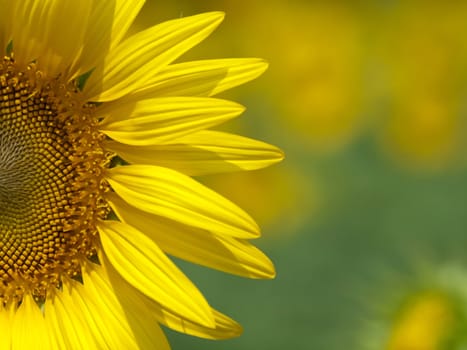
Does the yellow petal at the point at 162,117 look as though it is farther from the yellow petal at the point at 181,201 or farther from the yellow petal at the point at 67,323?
the yellow petal at the point at 67,323

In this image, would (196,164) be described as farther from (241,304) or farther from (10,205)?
(241,304)

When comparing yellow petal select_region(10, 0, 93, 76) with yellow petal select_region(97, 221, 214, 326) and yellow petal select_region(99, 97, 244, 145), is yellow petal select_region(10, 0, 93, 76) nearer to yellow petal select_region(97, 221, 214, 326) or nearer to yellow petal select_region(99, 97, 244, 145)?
yellow petal select_region(99, 97, 244, 145)

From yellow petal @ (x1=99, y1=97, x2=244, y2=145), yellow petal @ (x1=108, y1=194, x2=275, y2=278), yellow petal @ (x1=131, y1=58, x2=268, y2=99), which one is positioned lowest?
yellow petal @ (x1=108, y1=194, x2=275, y2=278)

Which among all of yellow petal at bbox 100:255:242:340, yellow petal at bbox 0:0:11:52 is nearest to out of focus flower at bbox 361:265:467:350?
yellow petal at bbox 100:255:242:340

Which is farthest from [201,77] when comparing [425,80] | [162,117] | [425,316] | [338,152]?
[425,80]

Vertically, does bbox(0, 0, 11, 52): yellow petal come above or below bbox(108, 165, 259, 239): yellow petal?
above

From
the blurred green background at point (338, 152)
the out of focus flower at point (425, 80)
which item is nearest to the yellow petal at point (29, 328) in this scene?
the blurred green background at point (338, 152)

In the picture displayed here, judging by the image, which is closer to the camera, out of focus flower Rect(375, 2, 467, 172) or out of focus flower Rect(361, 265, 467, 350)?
out of focus flower Rect(361, 265, 467, 350)

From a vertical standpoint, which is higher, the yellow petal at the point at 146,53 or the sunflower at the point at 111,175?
the yellow petal at the point at 146,53
